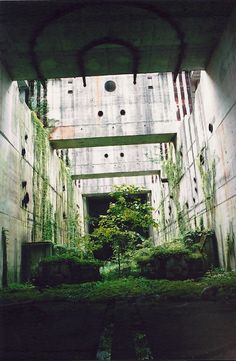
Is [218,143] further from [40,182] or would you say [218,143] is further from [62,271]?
[40,182]

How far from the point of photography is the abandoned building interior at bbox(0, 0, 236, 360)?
8.20m

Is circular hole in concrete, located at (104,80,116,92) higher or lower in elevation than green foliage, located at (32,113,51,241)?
higher

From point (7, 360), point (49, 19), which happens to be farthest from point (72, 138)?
point (7, 360)

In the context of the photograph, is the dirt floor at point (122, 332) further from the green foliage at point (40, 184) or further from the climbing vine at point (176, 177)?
the climbing vine at point (176, 177)

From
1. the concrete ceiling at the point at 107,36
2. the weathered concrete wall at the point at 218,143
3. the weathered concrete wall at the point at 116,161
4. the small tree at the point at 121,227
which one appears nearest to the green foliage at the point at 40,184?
the small tree at the point at 121,227

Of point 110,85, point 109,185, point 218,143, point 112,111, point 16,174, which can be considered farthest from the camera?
point 109,185

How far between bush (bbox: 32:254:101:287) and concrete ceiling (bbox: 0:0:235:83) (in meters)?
5.60

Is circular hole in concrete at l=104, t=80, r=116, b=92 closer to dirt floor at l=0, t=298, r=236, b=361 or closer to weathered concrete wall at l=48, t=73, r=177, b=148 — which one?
weathered concrete wall at l=48, t=73, r=177, b=148

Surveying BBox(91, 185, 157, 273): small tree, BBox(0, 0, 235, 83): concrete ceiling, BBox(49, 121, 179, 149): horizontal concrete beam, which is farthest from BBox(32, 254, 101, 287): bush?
BBox(49, 121, 179, 149): horizontal concrete beam

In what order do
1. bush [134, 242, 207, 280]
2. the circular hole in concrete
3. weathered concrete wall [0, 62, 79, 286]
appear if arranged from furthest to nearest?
the circular hole in concrete → bush [134, 242, 207, 280] → weathered concrete wall [0, 62, 79, 286]

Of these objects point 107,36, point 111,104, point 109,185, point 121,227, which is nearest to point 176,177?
point 111,104

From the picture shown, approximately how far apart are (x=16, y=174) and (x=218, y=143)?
20.5 feet

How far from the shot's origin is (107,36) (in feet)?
28.8

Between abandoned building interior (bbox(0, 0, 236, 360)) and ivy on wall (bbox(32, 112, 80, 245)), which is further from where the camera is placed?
ivy on wall (bbox(32, 112, 80, 245))
